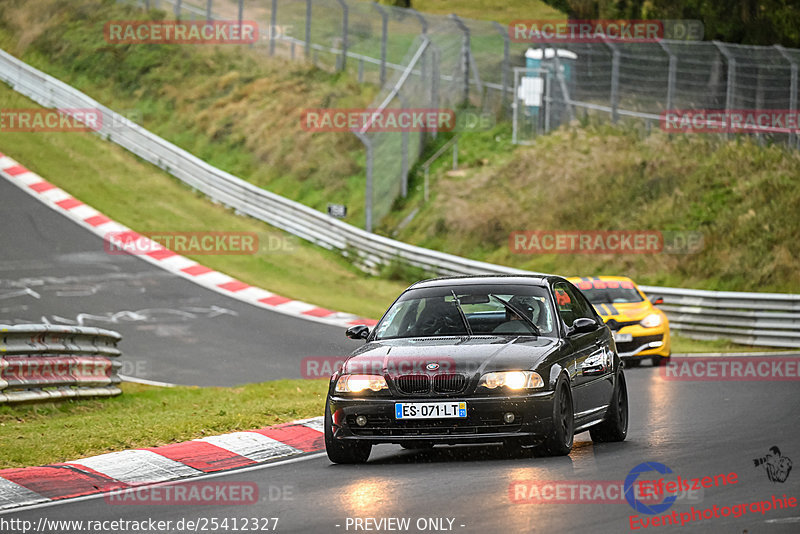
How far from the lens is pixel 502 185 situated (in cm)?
3381

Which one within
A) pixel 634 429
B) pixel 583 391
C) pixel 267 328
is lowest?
pixel 267 328

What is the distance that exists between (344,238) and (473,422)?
898 inches

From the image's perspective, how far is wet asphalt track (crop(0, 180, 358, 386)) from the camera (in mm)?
19969

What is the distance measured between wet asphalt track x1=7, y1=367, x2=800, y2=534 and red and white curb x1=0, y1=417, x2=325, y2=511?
41cm

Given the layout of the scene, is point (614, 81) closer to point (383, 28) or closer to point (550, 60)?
point (550, 60)

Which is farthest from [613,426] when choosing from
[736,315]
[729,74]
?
[729,74]

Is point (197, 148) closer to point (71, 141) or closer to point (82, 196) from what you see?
point (71, 141)

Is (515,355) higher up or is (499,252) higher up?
(515,355)

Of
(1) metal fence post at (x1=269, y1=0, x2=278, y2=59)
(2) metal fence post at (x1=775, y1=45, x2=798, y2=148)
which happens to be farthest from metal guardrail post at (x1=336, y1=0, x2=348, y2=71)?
(2) metal fence post at (x1=775, y1=45, x2=798, y2=148)

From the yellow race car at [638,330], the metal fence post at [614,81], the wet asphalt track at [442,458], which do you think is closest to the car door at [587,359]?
the wet asphalt track at [442,458]

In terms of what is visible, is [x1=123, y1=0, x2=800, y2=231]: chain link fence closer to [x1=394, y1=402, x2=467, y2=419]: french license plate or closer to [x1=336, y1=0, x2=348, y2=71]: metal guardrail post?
[x1=336, y1=0, x2=348, y2=71]: metal guardrail post

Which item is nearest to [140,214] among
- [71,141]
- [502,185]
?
[71,141]

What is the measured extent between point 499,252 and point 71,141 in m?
14.5

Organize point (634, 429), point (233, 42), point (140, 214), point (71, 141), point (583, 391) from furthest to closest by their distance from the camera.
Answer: point (233, 42) < point (71, 141) < point (140, 214) < point (634, 429) < point (583, 391)
